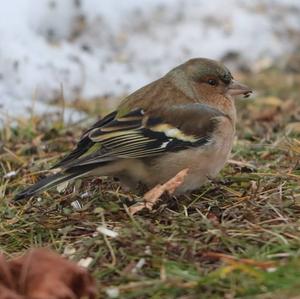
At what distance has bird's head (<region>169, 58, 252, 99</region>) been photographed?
449 centimetres

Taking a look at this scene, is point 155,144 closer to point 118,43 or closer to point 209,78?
point 209,78

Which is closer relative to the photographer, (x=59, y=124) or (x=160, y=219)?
(x=160, y=219)

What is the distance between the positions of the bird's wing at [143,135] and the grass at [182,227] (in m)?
0.22

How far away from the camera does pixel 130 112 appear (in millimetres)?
4176

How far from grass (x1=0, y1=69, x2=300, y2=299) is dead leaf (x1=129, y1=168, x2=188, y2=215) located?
0.05m

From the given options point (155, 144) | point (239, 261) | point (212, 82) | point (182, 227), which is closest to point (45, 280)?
point (239, 261)

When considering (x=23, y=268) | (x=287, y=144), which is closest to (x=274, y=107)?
(x=287, y=144)

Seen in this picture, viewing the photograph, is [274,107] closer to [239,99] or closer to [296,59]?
[239,99]

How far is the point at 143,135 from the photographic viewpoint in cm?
407

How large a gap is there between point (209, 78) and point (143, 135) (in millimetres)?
646

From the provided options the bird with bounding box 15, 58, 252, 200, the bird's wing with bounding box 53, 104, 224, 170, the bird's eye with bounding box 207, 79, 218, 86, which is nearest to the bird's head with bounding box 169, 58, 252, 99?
the bird's eye with bounding box 207, 79, 218, 86

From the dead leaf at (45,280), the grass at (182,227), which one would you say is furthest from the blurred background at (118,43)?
the dead leaf at (45,280)

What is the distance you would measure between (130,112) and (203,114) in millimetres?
369

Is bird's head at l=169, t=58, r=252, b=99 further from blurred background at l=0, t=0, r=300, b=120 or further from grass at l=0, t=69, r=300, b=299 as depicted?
blurred background at l=0, t=0, r=300, b=120
